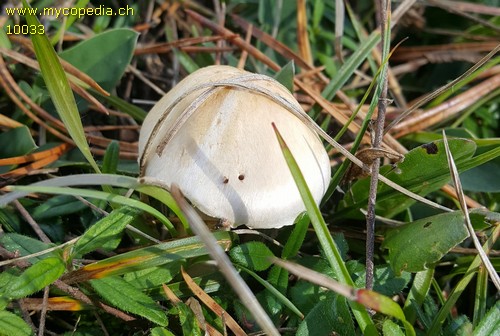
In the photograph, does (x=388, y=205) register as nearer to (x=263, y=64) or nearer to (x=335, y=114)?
(x=335, y=114)

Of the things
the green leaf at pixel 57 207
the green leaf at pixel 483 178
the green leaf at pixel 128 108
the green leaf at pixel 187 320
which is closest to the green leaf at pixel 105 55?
the green leaf at pixel 128 108

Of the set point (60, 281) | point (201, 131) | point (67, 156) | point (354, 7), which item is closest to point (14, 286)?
point (60, 281)

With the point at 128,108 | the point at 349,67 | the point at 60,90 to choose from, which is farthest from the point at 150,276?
the point at 349,67

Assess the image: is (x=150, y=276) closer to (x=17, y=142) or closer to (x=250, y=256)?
(x=250, y=256)

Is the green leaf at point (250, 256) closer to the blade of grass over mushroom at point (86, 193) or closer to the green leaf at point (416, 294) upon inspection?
the blade of grass over mushroom at point (86, 193)

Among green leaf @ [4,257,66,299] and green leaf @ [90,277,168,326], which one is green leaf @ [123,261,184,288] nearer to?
green leaf @ [90,277,168,326]
